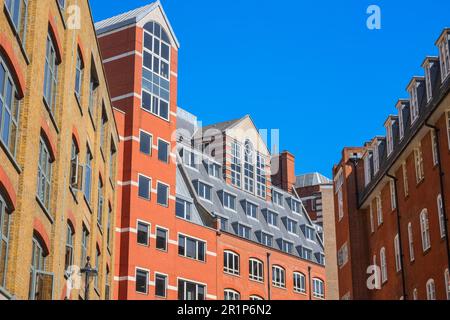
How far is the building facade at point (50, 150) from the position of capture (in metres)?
17.9

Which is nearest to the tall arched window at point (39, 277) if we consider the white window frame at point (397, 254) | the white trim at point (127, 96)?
the white window frame at point (397, 254)

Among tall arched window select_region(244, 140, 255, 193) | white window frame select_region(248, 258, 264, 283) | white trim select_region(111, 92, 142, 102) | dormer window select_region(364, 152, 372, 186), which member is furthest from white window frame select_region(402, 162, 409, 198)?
tall arched window select_region(244, 140, 255, 193)

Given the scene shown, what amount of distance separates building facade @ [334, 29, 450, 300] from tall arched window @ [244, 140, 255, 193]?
22281 millimetres

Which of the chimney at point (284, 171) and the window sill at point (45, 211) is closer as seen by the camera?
the window sill at point (45, 211)

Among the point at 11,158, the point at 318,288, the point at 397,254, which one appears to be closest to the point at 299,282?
the point at 318,288

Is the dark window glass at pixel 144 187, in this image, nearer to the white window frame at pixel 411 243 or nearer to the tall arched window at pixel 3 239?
the white window frame at pixel 411 243

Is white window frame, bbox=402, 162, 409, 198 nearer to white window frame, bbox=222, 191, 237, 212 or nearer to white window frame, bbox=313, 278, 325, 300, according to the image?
white window frame, bbox=222, 191, 237, 212

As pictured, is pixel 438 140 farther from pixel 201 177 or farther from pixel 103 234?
pixel 201 177

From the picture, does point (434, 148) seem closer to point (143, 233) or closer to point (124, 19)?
point (143, 233)

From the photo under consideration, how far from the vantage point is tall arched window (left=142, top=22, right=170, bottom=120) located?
162 ft

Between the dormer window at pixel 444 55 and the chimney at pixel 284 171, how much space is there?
49421 millimetres

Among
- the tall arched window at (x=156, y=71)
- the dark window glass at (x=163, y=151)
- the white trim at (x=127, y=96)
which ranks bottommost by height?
the dark window glass at (x=163, y=151)

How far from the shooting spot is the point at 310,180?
96312 millimetres
